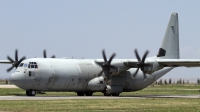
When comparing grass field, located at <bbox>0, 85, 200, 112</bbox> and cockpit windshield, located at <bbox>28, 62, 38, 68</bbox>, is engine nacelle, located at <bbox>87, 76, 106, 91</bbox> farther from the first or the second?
grass field, located at <bbox>0, 85, 200, 112</bbox>

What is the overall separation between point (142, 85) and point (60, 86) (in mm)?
10460

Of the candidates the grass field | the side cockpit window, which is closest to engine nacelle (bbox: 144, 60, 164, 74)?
the grass field

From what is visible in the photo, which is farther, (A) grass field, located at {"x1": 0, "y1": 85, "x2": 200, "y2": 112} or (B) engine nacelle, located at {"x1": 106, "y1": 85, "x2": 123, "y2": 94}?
(B) engine nacelle, located at {"x1": 106, "y1": 85, "x2": 123, "y2": 94}

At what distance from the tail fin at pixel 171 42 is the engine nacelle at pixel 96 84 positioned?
8468 millimetres

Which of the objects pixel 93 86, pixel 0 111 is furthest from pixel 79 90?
pixel 0 111

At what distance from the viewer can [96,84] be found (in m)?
46.1

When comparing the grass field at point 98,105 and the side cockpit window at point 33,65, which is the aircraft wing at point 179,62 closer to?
the grass field at point 98,105

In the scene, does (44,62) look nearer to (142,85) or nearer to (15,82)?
(15,82)

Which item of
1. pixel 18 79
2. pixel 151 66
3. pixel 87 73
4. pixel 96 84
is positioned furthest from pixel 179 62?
pixel 18 79

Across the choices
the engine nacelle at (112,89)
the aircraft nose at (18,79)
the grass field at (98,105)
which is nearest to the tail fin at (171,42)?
the engine nacelle at (112,89)

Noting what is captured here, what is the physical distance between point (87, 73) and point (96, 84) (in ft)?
4.67

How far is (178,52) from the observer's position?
175ft

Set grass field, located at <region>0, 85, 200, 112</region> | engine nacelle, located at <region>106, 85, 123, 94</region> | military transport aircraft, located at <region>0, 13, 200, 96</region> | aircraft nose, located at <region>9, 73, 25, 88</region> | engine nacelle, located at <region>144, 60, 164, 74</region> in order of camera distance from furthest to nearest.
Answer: engine nacelle, located at <region>106, 85, 123, 94</region>, engine nacelle, located at <region>144, 60, 164, 74</region>, military transport aircraft, located at <region>0, 13, 200, 96</region>, aircraft nose, located at <region>9, 73, 25, 88</region>, grass field, located at <region>0, 85, 200, 112</region>

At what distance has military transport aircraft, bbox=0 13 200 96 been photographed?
42.4m
